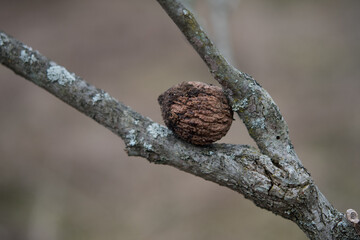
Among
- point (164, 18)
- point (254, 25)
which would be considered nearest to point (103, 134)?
point (164, 18)

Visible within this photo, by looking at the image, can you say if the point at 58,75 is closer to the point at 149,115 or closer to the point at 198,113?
the point at 198,113

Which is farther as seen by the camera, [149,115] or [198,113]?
[149,115]

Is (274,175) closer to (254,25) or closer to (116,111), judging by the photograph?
(116,111)

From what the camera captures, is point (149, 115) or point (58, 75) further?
point (149, 115)

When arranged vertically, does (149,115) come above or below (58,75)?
above

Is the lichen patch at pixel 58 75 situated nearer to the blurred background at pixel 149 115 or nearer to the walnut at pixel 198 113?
the walnut at pixel 198 113

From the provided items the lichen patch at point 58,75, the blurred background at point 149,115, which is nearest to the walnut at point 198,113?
the lichen patch at point 58,75

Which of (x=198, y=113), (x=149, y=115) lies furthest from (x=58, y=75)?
(x=149, y=115)
